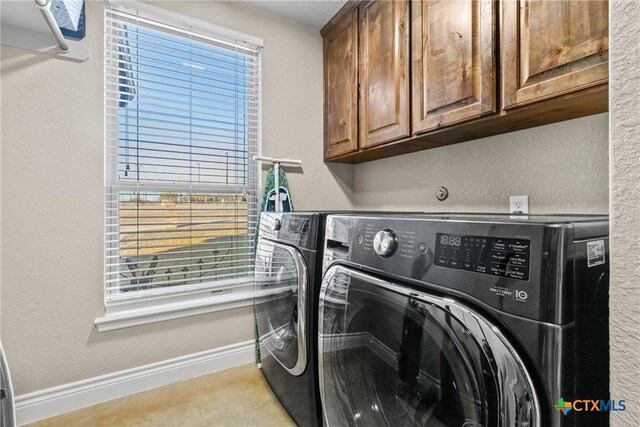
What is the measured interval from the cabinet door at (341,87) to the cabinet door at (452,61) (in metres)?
0.50

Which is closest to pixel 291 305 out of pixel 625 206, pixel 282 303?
pixel 282 303

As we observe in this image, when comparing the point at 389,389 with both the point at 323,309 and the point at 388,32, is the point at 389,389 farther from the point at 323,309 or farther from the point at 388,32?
the point at 388,32

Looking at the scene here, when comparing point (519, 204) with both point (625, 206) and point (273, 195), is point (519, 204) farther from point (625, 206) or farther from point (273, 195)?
point (273, 195)

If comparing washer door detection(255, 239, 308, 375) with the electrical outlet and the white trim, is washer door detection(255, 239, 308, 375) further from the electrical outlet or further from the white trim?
the white trim

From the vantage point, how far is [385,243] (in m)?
0.82

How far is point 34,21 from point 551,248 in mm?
2024

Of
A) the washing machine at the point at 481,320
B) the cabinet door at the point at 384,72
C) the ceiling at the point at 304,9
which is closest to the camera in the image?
the washing machine at the point at 481,320

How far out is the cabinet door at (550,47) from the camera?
88 cm

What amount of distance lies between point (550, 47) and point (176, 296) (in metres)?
2.06

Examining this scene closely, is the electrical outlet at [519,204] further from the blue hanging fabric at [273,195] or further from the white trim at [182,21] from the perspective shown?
the white trim at [182,21]

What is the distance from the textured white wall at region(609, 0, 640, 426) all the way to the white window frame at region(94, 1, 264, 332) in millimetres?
1778

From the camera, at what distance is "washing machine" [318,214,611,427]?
1.71 ft

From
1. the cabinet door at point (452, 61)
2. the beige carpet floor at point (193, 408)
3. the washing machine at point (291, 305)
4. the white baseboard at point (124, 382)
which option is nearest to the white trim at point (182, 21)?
the cabinet door at point (452, 61)

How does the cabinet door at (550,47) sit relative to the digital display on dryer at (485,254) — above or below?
above
